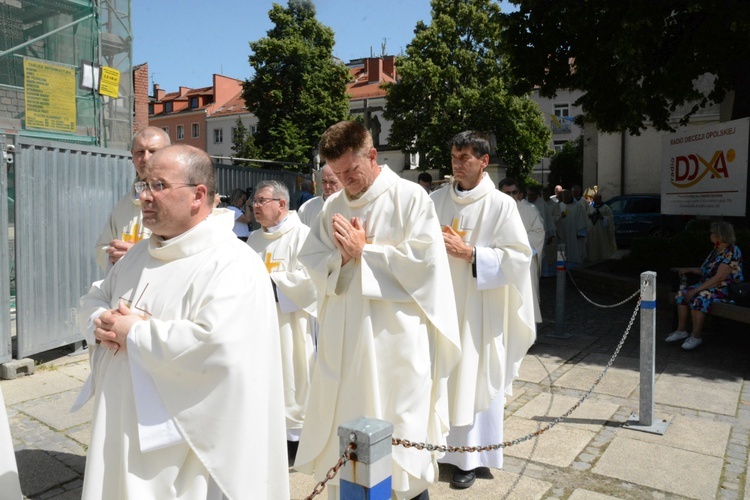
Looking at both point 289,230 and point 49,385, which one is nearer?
point 289,230

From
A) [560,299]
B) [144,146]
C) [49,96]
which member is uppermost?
[49,96]

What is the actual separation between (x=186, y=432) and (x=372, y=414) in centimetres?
122

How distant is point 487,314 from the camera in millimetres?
4215

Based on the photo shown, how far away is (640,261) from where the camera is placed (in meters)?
11.8

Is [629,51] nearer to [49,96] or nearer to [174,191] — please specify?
[49,96]

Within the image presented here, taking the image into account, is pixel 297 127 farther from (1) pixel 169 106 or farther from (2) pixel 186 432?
(2) pixel 186 432

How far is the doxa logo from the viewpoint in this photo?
1102 centimetres

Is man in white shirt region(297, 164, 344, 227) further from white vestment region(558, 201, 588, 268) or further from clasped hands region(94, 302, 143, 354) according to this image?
white vestment region(558, 201, 588, 268)

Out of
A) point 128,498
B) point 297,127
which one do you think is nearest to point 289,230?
point 128,498

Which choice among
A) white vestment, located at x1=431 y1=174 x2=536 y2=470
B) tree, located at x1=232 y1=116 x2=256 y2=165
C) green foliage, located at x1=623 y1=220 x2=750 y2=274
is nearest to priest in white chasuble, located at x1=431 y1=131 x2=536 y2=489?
white vestment, located at x1=431 y1=174 x2=536 y2=470

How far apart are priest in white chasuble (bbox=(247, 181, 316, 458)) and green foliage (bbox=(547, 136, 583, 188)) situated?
34295 millimetres

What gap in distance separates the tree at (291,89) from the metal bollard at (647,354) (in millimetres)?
34473

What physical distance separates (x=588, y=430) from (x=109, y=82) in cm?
895

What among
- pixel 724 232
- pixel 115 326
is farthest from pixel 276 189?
pixel 724 232
